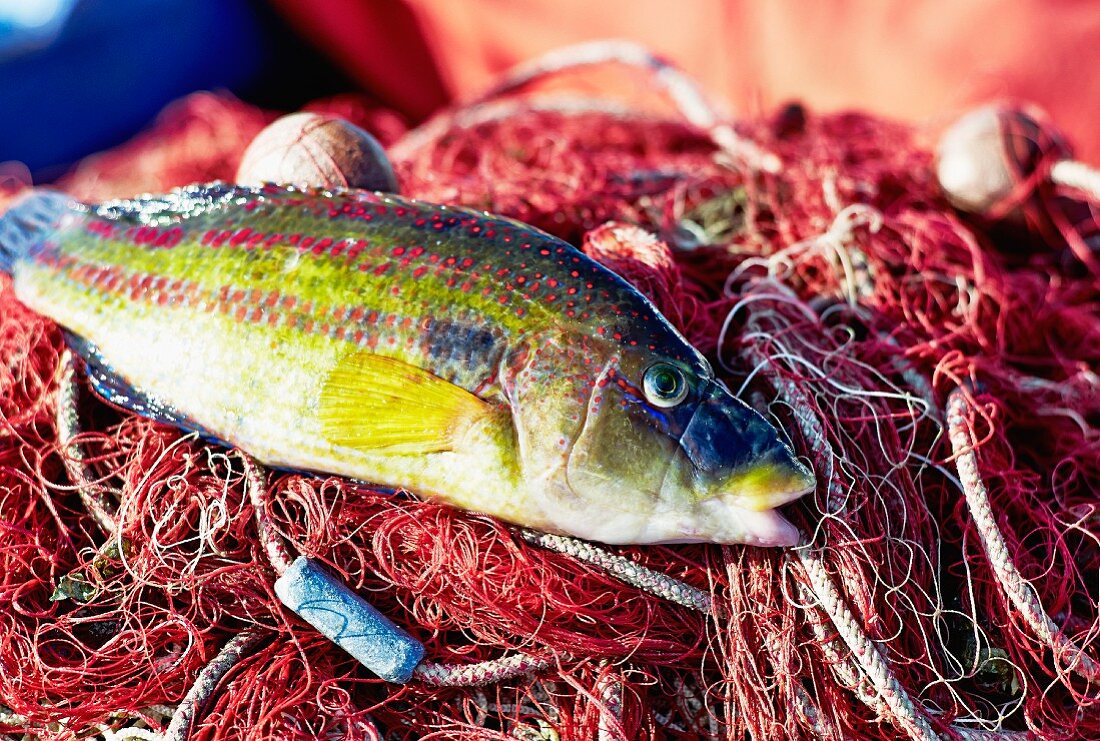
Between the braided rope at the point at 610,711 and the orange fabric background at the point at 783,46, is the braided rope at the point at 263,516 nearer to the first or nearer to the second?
the braided rope at the point at 610,711

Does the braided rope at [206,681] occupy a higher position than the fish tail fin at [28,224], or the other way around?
the fish tail fin at [28,224]

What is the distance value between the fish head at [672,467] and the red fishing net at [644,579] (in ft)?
0.53

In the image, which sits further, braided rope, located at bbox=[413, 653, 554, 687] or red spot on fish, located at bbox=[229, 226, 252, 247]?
red spot on fish, located at bbox=[229, 226, 252, 247]

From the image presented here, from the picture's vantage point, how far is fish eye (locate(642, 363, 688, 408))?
6.93 ft

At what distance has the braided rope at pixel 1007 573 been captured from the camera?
2.18 m

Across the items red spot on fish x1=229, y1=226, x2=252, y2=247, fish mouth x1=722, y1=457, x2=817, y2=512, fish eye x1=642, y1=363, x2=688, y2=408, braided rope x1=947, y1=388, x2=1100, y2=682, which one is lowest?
braided rope x1=947, y1=388, x2=1100, y2=682

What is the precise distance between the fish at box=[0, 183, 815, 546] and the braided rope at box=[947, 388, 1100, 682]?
0.52m

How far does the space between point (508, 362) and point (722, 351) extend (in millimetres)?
721

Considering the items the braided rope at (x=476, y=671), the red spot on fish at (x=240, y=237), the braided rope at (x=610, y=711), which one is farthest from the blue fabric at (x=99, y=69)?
the braided rope at (x=610, y=711)

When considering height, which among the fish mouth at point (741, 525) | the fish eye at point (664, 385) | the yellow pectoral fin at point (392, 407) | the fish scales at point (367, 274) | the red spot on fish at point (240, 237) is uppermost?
the red spot on fish at point (240, 237)

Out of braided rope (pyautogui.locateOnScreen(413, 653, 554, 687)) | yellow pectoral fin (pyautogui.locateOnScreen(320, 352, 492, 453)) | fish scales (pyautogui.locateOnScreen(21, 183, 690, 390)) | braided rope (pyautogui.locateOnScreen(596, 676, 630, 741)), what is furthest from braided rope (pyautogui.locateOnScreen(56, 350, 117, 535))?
braided rope (pyautogui.locateOnScreen(596, 676, 630, 741))

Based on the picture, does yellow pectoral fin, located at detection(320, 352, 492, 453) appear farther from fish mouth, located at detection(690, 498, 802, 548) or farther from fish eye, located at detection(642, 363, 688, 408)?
fish mouth, located at detection(690, 498, 802, 548)

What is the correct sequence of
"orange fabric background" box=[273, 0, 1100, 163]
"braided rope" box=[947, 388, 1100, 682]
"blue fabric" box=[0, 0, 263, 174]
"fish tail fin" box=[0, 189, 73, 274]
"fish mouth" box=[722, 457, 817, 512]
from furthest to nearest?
"blue fabric" box=[0, 0, 263, 174], "orange fabric background" box=[273, 0, 1100, 163], "fish tail fin" box=[0, 189, 73, 274], "braided rope" box=[947, 388, 1100, 682], "fish mouth" box=[722, 457, 817, 512]

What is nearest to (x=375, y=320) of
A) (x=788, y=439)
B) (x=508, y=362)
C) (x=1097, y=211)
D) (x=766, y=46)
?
(x=508, y=362)
